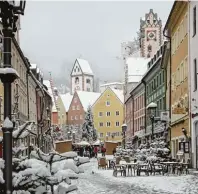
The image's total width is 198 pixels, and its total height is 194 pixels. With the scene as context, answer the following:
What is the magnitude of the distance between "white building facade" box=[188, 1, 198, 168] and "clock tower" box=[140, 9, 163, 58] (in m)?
96.3

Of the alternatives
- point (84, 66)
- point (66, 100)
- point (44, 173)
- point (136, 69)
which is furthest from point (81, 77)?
point (44, 173)

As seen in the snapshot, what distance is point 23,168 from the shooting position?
7.83 meters

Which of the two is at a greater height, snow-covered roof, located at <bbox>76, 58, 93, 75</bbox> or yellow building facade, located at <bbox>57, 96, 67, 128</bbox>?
snow-covered roof, located at <bbox>76, 58, 93, 75</bbox>

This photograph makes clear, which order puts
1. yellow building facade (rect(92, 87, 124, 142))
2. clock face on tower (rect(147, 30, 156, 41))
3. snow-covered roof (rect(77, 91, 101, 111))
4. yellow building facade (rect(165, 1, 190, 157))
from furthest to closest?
snow-covered roof (rect(77, 91, 101, 111)) < clock face on tower (rect(147, 30, 156, 41)) < yellow building facade (rect(92, 87, 124, 142)) < yellow building facade (rect(165, 1, 190, 157))

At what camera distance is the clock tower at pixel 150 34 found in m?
Answer: 131

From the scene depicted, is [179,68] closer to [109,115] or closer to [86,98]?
[109,115]

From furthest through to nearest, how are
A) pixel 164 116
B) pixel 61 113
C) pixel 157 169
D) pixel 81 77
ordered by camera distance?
pixel 81 77, pixel 61 113, pixel 164 116, pixel 157 169

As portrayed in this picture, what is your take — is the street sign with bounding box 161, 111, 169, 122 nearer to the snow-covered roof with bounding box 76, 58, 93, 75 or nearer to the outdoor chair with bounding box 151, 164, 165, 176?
the outdoor chair with bounding box 151, 164, 165, 176

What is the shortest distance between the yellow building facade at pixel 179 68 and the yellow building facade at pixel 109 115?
82003 mm

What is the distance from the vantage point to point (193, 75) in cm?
3025

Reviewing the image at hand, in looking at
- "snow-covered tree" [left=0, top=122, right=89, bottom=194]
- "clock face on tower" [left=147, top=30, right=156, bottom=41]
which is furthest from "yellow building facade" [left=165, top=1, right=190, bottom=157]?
"clock face on tower" [left=147, top=30, right=156, bottom=41]

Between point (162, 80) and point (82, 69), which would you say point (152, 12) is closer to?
point (82, 69)

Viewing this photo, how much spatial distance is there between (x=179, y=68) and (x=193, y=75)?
626cm

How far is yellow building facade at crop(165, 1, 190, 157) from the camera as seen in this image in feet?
108
